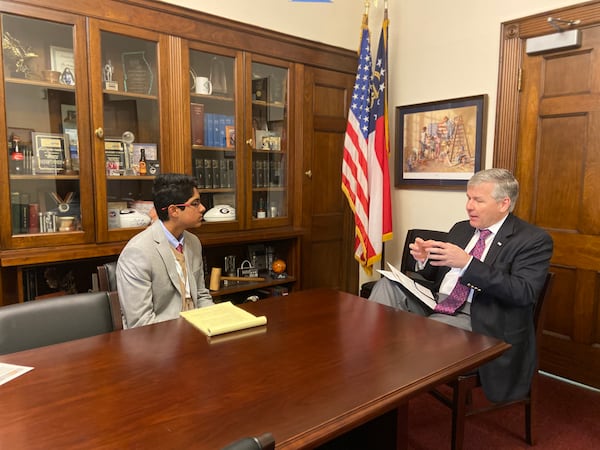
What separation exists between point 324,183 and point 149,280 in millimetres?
1919

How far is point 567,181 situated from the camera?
2.71 m

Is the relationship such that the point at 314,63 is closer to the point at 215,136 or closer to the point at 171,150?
the point at 215,136

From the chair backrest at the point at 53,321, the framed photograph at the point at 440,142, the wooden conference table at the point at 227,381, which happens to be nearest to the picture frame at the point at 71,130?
the chair backrest at the point at 53,321

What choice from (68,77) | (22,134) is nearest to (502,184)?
(68,77)

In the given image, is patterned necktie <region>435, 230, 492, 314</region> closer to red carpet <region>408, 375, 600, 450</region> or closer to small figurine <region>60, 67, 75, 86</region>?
red carpet <region>408, 375, 600, 450</region>

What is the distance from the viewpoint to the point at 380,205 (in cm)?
341

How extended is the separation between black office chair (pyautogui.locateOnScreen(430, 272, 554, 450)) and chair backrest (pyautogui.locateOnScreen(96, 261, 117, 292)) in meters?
1.50

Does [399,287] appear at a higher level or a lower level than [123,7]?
lower

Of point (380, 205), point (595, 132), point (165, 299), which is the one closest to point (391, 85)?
point (380, 205)

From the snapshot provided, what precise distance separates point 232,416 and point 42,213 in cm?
185

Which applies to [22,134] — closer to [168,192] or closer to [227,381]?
[168,192]

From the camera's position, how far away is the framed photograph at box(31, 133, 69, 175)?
2.27m

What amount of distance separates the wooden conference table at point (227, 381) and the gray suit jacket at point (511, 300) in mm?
362

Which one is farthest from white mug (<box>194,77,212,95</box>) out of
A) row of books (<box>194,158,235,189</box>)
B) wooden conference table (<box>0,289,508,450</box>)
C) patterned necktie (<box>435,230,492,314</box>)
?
A: patterned necktie (<box>435,230,492,314</box>)
